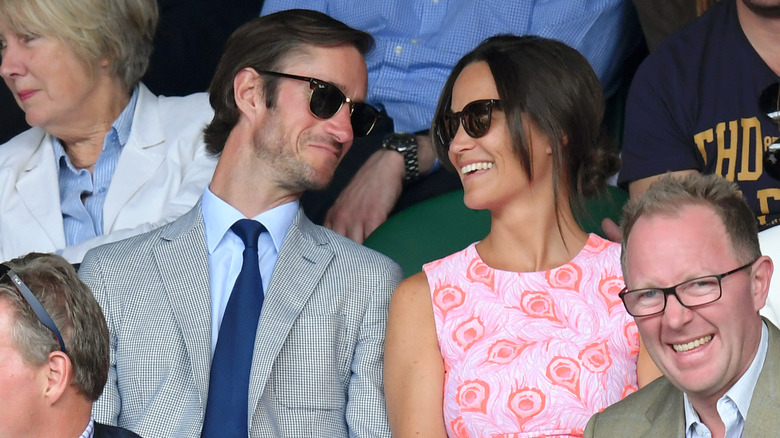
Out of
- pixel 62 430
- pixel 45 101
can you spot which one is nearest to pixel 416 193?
pixel 45 101

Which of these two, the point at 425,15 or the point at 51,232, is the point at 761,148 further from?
the point at 51,232

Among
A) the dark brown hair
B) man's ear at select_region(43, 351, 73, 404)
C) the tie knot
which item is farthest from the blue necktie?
man's ear at select_region(43, 351, 73, 404)

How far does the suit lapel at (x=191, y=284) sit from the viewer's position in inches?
103

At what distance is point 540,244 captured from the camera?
2625 mm

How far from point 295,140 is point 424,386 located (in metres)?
0.72

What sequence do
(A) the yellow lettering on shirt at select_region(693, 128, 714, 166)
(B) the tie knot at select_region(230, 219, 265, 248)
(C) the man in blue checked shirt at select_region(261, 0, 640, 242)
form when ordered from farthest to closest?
1. (C) the man in blue checked shirt at select_region(261, 0, 640, 242)
2. (A) the yellow lettering on shirt at select_region(693, 128, 714, 166)
3. (B) the tie knot at select_region(230, 219, 265, 248)

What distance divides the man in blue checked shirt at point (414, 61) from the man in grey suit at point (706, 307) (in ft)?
4.62

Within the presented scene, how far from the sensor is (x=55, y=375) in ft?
6.54

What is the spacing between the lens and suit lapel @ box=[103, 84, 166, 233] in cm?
328

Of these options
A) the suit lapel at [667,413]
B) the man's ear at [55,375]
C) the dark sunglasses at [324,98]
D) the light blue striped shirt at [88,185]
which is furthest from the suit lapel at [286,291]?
the suit lapel at [667,413]

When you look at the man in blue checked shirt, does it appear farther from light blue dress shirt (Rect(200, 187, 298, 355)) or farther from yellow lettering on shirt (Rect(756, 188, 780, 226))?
yellow lettering on shirt (Rect(756, 188, 780, 226))

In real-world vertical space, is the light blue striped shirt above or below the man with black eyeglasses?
below

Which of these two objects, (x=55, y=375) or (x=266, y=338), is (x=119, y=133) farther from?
(x=55, y=375)

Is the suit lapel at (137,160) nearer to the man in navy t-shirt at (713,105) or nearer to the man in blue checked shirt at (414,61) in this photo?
the man in blue checked shirt at (414,61)
